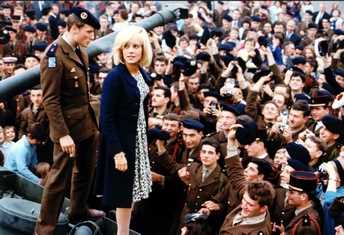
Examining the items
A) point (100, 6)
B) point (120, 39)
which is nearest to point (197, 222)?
point (120, 39)

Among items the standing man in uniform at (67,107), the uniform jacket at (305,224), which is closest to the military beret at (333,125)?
the uniform jacket at (305,224)

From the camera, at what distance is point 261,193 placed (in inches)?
191

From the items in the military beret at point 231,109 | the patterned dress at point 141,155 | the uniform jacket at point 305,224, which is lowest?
the uniform jacket at point 305,224

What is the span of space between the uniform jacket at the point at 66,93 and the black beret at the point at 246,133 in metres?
1.45

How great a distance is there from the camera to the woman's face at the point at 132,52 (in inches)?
177

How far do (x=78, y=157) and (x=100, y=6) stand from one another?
1642 cm

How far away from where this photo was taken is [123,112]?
181 inches

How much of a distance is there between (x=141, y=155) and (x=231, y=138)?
126 cm

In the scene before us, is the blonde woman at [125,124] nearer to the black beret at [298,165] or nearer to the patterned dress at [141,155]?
the patterned dress at [141,155]

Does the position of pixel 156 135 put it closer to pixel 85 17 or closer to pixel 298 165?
pixel 298 165

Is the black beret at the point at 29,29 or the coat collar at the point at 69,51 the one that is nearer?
the coat collar at the point at 69,51

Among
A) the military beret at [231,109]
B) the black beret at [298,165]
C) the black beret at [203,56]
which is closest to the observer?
the black beret at [298,165]

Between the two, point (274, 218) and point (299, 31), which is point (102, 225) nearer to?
point (274, 218)

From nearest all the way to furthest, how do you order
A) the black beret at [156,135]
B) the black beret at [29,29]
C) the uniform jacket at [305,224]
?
the uniform jacket at [305,224] < the black beret at [156,135] < the black beret at [29,29]
